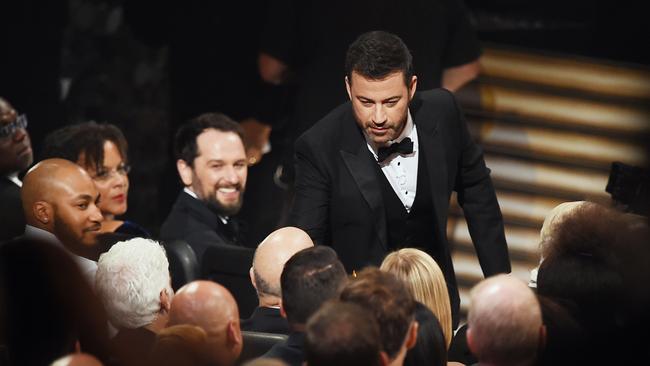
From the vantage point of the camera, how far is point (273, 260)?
158 inches

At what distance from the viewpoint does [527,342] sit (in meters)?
3.20

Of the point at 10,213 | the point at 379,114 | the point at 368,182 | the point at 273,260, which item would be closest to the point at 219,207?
the point at 10,213

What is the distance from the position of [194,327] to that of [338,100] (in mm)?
2805

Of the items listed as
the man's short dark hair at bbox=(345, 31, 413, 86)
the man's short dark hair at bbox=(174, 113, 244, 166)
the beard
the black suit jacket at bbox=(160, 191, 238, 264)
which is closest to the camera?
the man's short dark hair at bbox=(345, 31, 413, 86)

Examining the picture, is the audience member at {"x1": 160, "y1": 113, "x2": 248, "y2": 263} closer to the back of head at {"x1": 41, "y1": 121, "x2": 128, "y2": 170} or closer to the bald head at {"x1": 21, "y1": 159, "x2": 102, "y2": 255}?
the back of head at {"x1": 41, "y1": 121, "x2": 128, "y2": 170}

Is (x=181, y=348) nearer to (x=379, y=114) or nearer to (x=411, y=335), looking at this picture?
(x=411, y=335)

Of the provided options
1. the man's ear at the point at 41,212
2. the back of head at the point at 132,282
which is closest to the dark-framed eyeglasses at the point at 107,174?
the man's ear at the point at 41,212

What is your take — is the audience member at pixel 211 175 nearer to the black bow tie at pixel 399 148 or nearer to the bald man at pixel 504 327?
the black bow tie at pixel 399 148

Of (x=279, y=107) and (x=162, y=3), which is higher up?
(x=162, y=3)

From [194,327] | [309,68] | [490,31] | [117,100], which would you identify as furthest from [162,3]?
[194,327]

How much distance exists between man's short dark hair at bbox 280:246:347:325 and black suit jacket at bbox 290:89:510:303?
1.00 m

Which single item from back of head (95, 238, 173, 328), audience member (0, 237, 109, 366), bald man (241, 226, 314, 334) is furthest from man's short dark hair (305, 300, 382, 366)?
back of head (95, 238, 173, 328)

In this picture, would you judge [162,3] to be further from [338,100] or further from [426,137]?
[426,137]

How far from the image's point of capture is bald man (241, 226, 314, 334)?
3945mm
